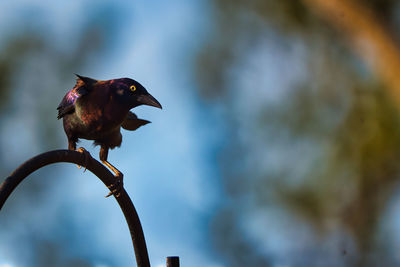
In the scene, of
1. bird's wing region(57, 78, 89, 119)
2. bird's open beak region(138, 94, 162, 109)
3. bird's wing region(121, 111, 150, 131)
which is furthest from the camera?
bird's wing region(121, 111, 150, 131)

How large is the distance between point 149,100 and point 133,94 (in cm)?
7

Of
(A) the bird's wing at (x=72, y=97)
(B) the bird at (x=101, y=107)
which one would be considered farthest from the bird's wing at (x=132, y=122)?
(A) the bird's wing at (x=72, y=97)

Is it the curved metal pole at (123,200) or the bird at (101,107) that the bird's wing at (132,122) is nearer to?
the bird at (101,107)

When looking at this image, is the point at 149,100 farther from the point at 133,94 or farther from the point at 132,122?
the point at 132,122

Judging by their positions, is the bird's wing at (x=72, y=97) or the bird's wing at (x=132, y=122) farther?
the bird's wing at (x=132, y=122)

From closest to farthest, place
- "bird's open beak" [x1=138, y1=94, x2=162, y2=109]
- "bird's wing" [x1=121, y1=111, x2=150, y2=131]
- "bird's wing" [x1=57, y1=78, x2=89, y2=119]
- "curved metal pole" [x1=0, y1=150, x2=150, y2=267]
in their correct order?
1. "curved metal pole" [x1=0, y1=150, x2=150, y2=267]
2. "bird's open beak" [x1=138, y1=94, x2=162, y2=109]
3. "bird's wing" [x1=57, y1=78, x2=89, y2=119]
4. "bird's wing" [x1=121, y1=111, x2=150, y2=131]

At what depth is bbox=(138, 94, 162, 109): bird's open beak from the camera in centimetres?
202

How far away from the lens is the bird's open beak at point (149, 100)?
Answer: 2.02 meters

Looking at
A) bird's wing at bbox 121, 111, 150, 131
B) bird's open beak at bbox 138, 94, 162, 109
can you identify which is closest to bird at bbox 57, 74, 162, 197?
bird's open beak at bbox 138, 94, 162, 109

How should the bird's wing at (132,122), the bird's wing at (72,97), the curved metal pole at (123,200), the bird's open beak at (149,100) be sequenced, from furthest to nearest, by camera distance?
the bird's wing at (132,122)
the bird's wing at (72,97)
the bird's open beak at (149,100)
the curved metal pole at (123,200)

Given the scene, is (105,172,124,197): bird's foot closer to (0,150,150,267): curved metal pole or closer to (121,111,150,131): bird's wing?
(0,150,150,267): curved metal pole

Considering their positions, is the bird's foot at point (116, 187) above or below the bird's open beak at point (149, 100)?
below

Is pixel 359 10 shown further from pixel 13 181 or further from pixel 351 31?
pixel 13 181

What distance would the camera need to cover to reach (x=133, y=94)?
2.04 metres
